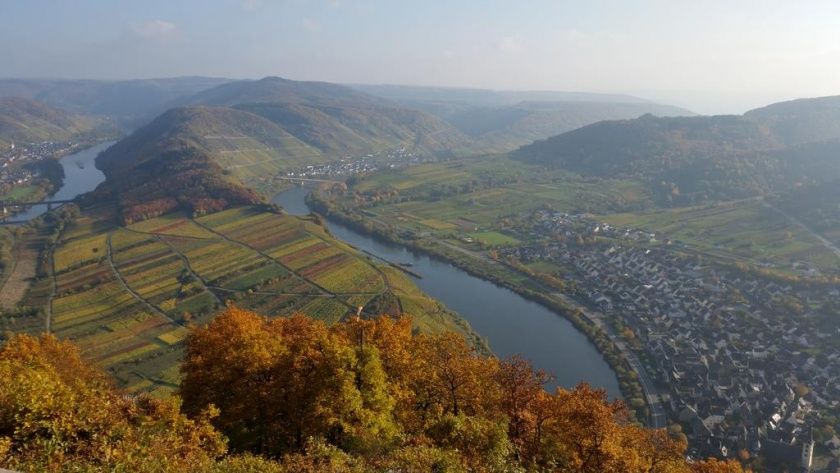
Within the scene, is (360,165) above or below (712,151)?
below

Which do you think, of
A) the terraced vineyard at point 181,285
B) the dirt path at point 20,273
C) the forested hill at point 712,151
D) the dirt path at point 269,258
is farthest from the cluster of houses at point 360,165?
the dirt path at point 20,273

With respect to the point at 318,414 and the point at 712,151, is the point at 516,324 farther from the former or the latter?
the point at 712,151

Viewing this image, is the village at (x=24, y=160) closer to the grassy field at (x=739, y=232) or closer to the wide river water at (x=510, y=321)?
the wide river water at (x=510, y=321)

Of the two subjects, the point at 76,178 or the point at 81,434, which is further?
the point at 76,178

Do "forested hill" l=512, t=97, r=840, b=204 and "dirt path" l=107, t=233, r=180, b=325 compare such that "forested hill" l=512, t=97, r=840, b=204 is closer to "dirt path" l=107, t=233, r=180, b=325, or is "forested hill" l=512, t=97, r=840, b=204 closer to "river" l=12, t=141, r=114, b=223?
"dirt path" l=107, t=233, r=180, b=325

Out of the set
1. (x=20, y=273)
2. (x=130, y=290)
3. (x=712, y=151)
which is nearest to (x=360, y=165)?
(x=712, y=151)

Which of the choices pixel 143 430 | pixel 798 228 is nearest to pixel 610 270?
pixel 798 228
